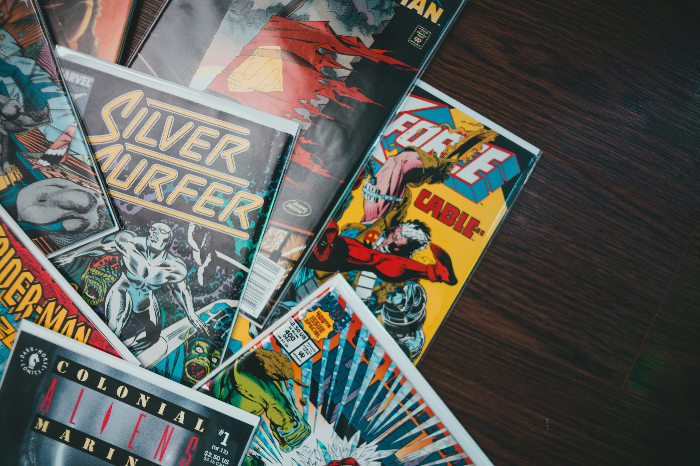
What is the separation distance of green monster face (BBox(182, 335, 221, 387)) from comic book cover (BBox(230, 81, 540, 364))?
4 cm

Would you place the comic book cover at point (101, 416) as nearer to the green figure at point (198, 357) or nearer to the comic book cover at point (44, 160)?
the green figure at point (198, 357)

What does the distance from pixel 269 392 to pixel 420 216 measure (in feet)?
→ 1.26

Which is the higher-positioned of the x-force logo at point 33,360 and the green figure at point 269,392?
the green figure at point 269,392

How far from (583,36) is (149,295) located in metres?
0.89

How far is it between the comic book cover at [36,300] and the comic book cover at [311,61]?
0.34 metres

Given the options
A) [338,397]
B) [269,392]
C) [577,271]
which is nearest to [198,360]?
[269,392]

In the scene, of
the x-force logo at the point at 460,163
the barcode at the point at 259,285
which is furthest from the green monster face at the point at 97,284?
the x-force logo at the point at 460,163

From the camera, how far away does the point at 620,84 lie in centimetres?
66

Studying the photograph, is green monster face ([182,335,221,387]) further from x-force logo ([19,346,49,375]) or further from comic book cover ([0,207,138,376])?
x-force logo ([19,346,49,375])

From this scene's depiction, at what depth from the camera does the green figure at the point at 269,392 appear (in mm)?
571

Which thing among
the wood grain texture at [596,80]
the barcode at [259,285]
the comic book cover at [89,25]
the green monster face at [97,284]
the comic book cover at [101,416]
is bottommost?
the comic book cover at [101,416]

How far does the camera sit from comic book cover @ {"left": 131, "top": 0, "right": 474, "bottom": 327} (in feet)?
2.07

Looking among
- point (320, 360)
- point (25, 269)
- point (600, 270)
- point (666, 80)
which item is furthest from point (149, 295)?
point (666, 80)

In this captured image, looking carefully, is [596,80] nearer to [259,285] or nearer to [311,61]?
[311,61]
